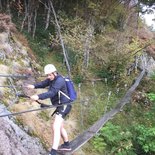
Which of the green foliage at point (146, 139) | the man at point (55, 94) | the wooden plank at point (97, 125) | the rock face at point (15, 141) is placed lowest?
the green foliage at point (146, 139)

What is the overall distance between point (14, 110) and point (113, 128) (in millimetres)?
3251

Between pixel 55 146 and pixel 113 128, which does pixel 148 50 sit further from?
pixel 55 146

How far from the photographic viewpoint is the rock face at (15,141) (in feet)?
25.5

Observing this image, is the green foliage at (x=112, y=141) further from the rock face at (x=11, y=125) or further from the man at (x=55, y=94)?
the man at (x=55, y=94)

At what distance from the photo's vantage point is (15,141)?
816 centimetres

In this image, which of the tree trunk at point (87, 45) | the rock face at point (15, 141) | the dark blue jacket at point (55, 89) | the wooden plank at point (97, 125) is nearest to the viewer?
the dark blue jacket at point (55, 89)

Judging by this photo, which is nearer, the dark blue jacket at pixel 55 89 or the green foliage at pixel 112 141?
the dark blue jacket at pixel 55 89

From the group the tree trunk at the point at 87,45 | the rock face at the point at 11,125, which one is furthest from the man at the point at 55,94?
the tree trunk at the point at 87,45

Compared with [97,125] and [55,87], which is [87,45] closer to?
[97,125]

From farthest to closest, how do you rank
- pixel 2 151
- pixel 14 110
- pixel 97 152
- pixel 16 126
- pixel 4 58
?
pixel 4 58 < pixel 97 152 < pixel 14 110 < pixel 16 126 < pixel 2 151

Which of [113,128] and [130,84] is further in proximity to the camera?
[130,84]

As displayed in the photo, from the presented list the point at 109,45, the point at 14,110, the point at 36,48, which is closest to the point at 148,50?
the point at 109,45

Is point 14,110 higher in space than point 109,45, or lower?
lower

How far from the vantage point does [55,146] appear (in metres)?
7.12
